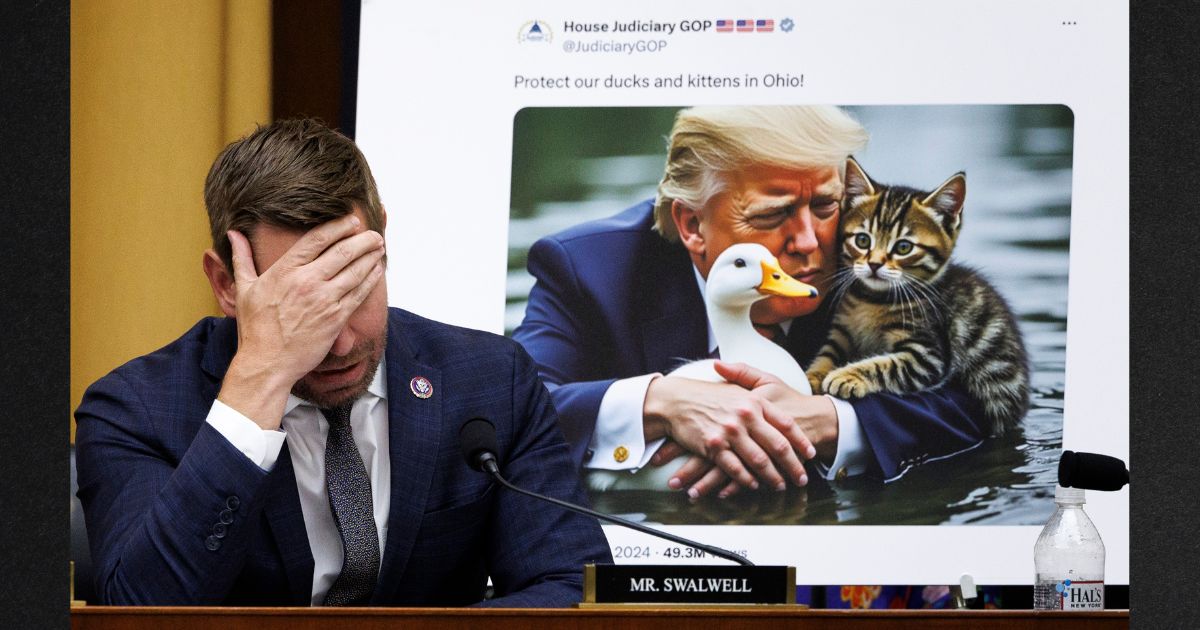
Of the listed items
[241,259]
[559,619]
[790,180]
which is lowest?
[559,619]

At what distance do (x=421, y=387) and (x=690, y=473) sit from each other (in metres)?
1.23

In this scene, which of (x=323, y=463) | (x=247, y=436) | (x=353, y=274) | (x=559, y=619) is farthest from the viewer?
(x=323, y=463)

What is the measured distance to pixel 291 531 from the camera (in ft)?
5.83

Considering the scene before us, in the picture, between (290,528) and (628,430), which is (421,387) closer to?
(290,528)

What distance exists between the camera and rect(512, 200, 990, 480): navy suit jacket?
304cm

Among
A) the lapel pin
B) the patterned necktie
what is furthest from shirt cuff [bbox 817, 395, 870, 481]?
the patterned necktie

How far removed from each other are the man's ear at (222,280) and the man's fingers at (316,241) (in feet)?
0.40

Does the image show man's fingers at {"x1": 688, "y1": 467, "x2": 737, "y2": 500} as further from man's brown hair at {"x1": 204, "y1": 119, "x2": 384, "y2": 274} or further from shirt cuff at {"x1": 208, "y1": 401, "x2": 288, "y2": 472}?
shirt cuff at {"x1": 208, "y1": 401, "x2": 288, "y2": 472}

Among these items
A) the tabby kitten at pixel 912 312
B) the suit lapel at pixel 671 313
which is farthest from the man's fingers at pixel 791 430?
the suit lapel at pixel 671 313

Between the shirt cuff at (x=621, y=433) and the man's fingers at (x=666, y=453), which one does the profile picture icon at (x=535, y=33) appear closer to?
the shirt cuff at (x=621, y=433)
